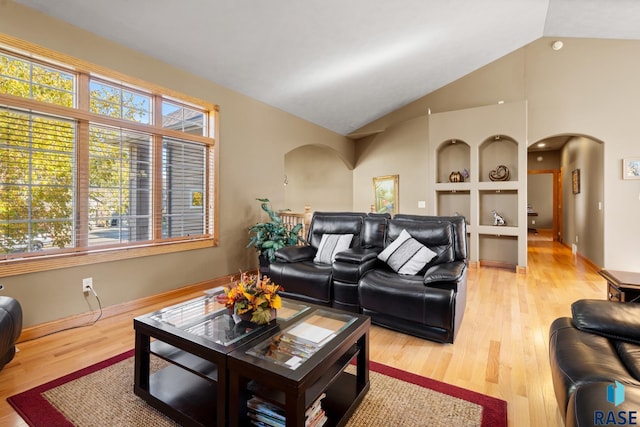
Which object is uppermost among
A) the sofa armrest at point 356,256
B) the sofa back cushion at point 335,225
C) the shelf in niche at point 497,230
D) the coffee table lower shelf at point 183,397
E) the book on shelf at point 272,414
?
the sofa back cushion at point 335,225

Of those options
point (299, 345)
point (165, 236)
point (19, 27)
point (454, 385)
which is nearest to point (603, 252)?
point (454, 385)

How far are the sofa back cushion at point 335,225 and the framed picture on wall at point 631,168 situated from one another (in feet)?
14.5

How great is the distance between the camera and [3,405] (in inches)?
69.0

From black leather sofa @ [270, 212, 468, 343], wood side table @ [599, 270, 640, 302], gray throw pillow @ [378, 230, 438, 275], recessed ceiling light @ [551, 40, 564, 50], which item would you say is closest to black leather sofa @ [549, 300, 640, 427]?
wood side table @ [599, 270, 640, 302]

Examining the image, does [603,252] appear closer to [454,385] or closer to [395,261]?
[395,261]

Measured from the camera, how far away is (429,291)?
2.46 meters

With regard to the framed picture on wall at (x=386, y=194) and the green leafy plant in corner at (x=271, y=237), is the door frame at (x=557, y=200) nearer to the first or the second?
the framed picture on wall at (x=386, y=194)

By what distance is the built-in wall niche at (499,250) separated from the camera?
5.47 metres

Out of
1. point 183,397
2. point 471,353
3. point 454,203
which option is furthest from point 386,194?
point 183,397

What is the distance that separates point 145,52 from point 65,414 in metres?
3.28

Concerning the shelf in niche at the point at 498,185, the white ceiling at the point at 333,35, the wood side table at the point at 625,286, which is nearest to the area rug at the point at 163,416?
the wood side table at the point at 625,286

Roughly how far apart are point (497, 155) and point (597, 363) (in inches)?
198

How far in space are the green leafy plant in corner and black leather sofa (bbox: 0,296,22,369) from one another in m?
2.41

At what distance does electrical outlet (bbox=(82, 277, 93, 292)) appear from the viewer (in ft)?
9.61
